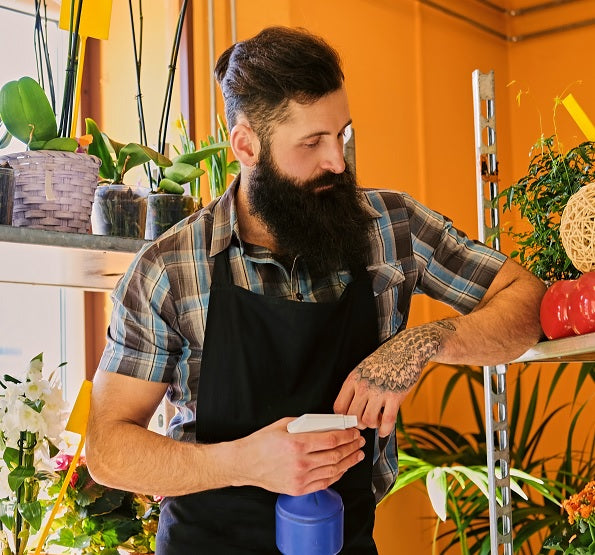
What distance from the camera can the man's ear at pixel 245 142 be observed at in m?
1.63

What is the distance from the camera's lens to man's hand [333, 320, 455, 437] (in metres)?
1.42

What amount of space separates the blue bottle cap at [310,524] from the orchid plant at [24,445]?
1.95 feet

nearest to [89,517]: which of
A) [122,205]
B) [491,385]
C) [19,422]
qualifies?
[19,422]

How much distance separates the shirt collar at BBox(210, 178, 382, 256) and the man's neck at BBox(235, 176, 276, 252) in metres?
0.02

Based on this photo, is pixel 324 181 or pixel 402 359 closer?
pixel 402 359

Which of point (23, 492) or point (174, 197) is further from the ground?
point (174, 197)

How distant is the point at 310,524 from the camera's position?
4.25 feet

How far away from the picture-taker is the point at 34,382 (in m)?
1.78

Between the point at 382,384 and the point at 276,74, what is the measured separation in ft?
1.76

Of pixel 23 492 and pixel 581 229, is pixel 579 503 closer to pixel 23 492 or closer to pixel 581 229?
pixel 581 229

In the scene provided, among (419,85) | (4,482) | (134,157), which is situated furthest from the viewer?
(419,85)

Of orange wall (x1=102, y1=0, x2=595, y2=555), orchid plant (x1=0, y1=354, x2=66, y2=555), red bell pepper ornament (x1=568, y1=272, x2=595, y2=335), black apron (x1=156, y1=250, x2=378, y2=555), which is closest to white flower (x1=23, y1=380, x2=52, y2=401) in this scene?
orchid plant (x1=0, y1=354, x2=66, y2=555)

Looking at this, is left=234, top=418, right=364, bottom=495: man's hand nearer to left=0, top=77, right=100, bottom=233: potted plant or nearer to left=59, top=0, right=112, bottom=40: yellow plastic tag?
left=0, top=77, right=100, bottom=233: potted plant

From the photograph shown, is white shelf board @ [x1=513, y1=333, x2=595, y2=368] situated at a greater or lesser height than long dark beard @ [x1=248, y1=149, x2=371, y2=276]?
lesser
